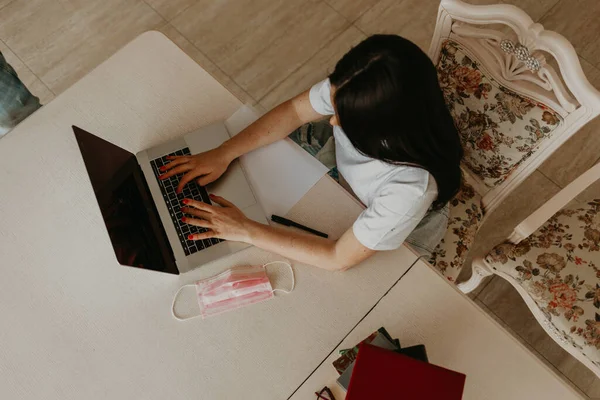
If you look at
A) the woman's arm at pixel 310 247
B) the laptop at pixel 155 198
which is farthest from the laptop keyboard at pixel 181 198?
the woman's arm at pixel 310 247

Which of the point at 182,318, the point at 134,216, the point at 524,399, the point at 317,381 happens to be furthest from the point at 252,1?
the point at 524,399

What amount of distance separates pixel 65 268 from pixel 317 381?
63 centimetres

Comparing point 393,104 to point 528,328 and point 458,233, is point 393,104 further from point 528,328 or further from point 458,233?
point 528,328

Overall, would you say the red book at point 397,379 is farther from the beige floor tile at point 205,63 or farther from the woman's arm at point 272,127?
the beige floor tile at point 205,63

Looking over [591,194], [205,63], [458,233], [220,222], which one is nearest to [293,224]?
[220,222]

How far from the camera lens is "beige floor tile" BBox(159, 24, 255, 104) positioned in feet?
7.02

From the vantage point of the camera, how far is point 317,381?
1058mm

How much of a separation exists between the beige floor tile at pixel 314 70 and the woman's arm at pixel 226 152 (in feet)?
2.84

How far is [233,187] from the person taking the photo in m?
1.25

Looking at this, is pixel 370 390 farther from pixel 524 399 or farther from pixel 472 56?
pixel 472 56

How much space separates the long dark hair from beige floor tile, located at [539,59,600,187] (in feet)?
4.04

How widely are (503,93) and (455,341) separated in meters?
0.60

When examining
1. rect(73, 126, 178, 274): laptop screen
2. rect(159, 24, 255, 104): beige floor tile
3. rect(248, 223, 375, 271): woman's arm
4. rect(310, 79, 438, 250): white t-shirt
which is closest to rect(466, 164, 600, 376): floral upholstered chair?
rect(310, 79, 438, 250): white t-shirt

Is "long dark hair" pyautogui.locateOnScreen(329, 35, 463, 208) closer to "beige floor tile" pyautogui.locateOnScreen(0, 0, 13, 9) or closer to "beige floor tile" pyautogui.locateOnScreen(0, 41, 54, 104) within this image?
"beige floor tile" pyautogui.locateOnScreen(0, 41, 54, 104)
